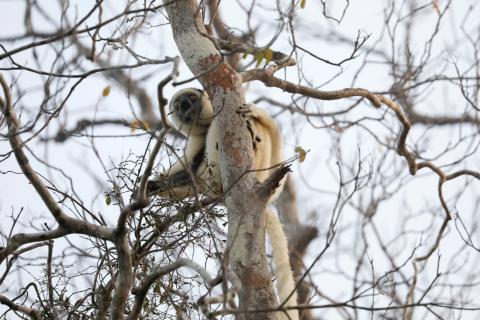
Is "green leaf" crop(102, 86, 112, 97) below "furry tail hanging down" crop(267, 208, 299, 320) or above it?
above

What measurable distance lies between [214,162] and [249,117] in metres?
0.44

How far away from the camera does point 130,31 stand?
4922 mm

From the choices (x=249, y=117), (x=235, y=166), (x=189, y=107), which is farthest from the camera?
(x=189, y=107)

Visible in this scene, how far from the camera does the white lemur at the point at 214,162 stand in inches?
194

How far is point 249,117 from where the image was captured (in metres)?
5.30

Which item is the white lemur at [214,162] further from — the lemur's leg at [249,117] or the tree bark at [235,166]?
the tree bark at [235,166]

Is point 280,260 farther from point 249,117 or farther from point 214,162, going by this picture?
point 249,117

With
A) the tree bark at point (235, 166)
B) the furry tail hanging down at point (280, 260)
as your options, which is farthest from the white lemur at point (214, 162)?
the tree bark at point (235, 166)

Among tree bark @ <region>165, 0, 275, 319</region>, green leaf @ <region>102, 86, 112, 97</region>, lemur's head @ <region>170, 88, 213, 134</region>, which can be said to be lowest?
tree bark @ <region>165, 0, 275, 319</region>

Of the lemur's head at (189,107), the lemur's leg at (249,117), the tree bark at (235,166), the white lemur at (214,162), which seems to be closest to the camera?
the tree bark at (235,166)

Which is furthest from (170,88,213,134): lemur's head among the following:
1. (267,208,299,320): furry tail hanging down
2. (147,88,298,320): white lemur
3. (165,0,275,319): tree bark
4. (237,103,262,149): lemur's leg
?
(165,0,275,319): tree bark

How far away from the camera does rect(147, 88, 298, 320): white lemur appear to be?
4934mm

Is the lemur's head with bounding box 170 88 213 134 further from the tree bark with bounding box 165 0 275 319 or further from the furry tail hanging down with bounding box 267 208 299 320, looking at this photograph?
the tree bark with bounding box 165 0 275 319

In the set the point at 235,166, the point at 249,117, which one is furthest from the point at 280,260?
the point at 235,166
